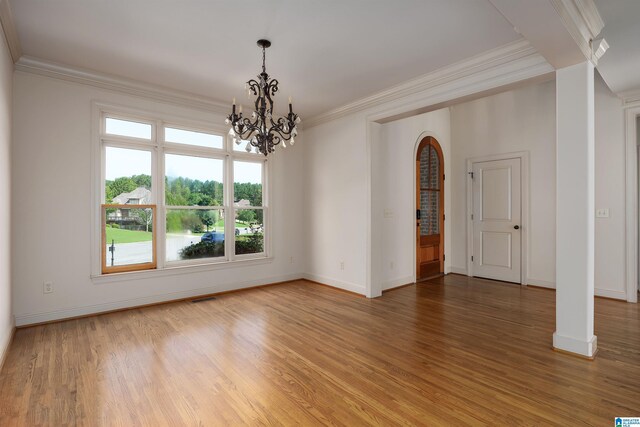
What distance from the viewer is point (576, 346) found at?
2.76 meters

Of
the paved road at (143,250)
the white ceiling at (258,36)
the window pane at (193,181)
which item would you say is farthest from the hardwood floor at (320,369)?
the white ceiling at (258,36)

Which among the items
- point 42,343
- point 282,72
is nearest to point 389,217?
point 282,72

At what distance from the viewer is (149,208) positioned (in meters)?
4.42

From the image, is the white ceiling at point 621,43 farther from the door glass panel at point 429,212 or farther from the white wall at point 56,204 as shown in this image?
the white wall at point 56,204

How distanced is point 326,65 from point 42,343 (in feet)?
13.1

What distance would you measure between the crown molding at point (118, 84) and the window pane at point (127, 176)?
0.75 meters

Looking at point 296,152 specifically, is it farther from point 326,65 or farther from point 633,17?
point 633,17

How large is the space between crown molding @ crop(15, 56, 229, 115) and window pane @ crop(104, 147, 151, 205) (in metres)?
0.75

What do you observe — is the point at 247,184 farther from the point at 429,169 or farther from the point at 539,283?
the point at 539,283

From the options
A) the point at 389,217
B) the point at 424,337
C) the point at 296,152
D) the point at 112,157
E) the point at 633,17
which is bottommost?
the point at 424,337

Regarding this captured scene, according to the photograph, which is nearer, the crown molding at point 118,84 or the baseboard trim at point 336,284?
the crown molding at point 118,84

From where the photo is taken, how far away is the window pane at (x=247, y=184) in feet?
17.3

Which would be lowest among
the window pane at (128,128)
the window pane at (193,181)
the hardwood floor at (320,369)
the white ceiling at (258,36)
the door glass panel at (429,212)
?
the hardwood floor at (320,369)

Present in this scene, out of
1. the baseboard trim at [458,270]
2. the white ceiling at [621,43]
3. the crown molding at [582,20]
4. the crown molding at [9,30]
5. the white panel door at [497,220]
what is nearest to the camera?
the crown molding at [582,20]
